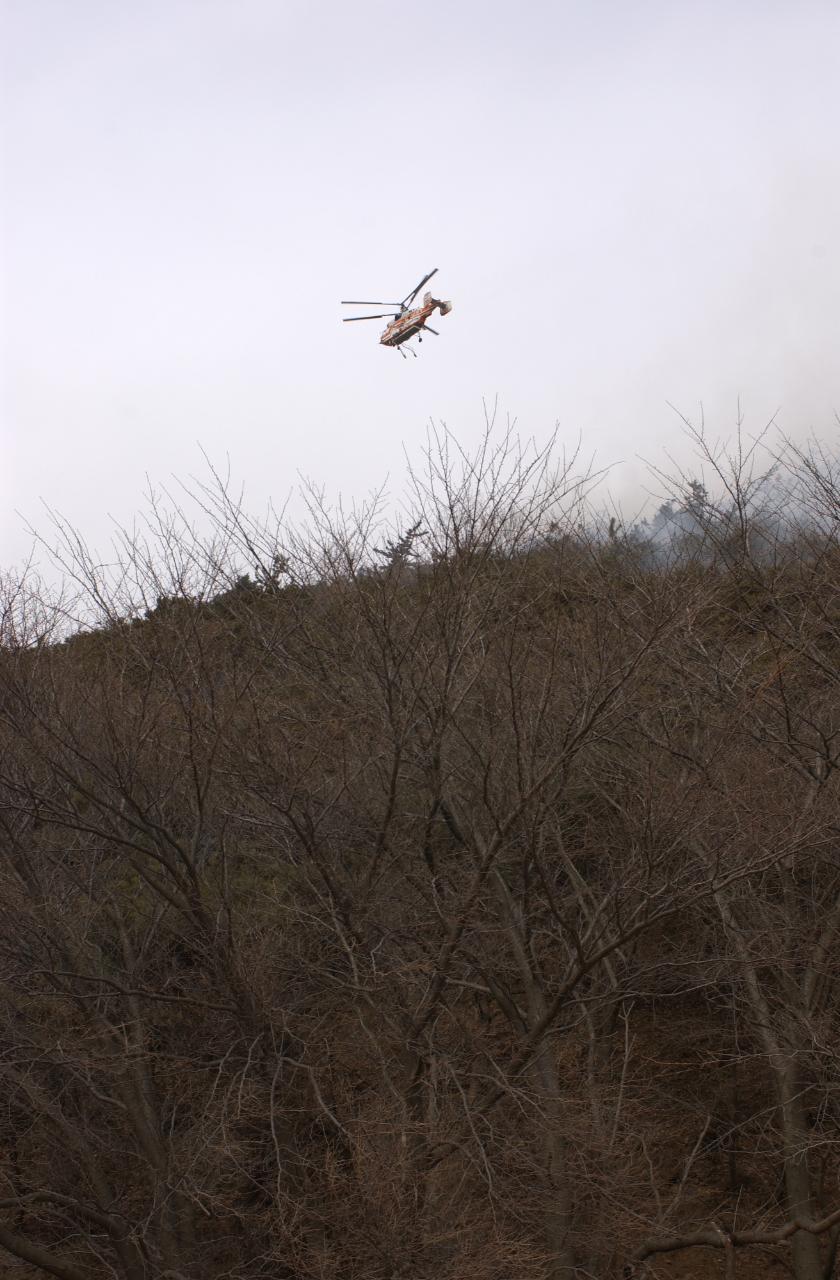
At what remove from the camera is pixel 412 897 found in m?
8.50

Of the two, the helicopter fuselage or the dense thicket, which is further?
the helicopter fuselage

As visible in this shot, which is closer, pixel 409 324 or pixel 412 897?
pixel 412 897

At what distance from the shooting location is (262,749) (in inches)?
281

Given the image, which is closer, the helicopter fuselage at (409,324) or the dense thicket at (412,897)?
the dense thicket at (412,897)

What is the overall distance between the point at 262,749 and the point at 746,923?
4.93 metres

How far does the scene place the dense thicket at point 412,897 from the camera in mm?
6766

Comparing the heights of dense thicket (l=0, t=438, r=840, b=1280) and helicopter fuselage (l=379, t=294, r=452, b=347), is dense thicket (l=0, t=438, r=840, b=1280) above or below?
below

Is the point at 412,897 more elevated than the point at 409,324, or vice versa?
the point at 409,324

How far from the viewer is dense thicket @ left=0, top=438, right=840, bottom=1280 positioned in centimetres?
677

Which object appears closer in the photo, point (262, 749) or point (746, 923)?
point (262, 749)

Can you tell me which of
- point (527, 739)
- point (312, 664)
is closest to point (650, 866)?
point (527, 739)

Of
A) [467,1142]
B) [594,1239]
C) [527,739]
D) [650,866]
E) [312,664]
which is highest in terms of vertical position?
[312,664]

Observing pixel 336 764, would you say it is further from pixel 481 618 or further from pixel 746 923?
pixel 746 923

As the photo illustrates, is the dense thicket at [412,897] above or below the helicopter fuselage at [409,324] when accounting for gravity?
below
